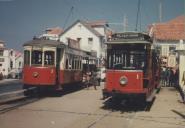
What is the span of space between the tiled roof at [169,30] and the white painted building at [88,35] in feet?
41.1

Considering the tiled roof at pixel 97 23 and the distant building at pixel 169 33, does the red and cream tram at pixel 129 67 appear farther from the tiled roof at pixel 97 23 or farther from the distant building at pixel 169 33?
the tiled roof at pixel 97 23

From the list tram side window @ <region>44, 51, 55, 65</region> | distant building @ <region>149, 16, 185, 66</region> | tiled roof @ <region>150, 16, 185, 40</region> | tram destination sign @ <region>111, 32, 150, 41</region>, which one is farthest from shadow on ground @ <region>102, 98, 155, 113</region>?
tiled roof @ <region>150, 16, 185, 40</region>

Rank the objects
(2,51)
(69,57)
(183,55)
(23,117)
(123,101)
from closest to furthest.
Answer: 1. (23,117)
2. (123,101)
3. (69,57)
4. (183,55)
5. (2,51)

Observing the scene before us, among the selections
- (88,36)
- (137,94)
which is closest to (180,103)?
(137,94)

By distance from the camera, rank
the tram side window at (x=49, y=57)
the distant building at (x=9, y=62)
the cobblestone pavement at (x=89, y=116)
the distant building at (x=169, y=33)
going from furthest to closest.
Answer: the distant building at (x=9, y=62) → the distant building at (x=169, y=33) → the tram side window at (x=49, y=57) → the cobblestone pavement at (x=89, y=116)

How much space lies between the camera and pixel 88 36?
72062mm

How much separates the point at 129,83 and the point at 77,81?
12599 mm

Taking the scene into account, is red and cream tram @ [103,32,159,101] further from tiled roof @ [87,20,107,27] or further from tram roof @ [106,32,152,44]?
tiled roof @ [87,20,107,27]

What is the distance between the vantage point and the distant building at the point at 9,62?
64.6 m

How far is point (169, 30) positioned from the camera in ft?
203

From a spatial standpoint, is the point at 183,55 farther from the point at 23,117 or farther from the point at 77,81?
the point at 23,117

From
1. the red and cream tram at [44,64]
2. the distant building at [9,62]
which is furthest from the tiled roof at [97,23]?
A: the red and cream tram at [44,64]

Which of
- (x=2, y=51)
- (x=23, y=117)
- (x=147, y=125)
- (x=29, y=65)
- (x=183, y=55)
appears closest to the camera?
(x=147, y=125)

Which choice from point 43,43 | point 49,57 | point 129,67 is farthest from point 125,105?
point 43,43
